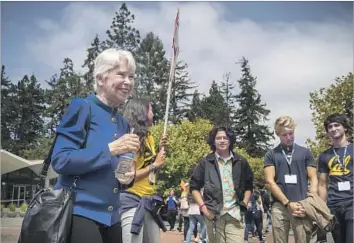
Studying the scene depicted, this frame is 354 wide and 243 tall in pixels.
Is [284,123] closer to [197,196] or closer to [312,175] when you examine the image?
[312,175]

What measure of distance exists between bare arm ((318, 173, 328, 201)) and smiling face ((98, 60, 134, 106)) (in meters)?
3.58

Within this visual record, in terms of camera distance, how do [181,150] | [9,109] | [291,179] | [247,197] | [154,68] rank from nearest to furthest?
1. [291,179]
2. [247,197]
3. [181,150]
4. [154,68]
5. [9,109]

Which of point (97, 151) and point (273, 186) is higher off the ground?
point (97, 151)

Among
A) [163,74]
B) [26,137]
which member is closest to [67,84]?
[163,74]

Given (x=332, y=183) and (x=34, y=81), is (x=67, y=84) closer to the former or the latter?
(x=34, y=81)

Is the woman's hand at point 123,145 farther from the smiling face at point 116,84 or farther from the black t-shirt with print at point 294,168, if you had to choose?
the black t-shirt with print at point 294,168

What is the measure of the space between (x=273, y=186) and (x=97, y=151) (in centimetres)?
319

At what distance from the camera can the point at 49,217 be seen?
2166 mm

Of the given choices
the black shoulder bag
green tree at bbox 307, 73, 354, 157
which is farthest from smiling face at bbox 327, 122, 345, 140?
green tree at bbox 307, 73, 354, 157

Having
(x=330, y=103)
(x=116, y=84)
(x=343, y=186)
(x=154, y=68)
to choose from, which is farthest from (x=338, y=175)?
(x=154, y=68)

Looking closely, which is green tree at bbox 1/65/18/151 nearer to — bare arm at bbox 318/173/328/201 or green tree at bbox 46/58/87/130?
green tree at bbox 46/58/87/130

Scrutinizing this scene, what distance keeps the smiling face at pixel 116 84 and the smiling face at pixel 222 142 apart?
2872 mm

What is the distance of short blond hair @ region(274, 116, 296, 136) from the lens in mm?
5203

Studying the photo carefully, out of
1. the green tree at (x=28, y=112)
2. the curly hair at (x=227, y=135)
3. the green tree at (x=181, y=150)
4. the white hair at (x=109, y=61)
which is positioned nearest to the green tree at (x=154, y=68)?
the green tree at (x=181, y=150)
